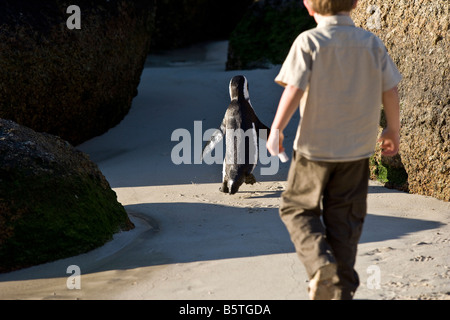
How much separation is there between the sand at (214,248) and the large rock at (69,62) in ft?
2.52

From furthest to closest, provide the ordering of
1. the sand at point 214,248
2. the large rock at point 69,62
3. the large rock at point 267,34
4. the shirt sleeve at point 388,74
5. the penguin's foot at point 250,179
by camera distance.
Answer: the large rock at point 267,34
the large rock at point 69,62
the penguin's foot at point 250,179
the sand at point 214,248
the shirt sleeve at point 388,74

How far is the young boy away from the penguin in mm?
2929

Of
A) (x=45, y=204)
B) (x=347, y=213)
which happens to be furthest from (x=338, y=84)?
(x=45, y=204)

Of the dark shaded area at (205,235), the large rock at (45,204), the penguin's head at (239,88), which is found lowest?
the dark shaded area at (205,235)

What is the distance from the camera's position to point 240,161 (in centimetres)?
612

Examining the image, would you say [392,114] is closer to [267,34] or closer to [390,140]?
[390,140]

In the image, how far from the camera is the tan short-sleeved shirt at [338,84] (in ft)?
9.62

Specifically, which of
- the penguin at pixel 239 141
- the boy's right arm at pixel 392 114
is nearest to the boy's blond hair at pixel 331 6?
the boy's right arm at pixel 392 114

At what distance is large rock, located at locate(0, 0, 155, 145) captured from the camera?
7.33m

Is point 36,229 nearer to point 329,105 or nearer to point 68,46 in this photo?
point 329,105

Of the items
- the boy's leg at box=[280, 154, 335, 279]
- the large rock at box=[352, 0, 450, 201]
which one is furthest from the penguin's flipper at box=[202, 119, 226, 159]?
the boy's leg at box=[280, 154, 335, 279]

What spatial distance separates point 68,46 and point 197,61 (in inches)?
270

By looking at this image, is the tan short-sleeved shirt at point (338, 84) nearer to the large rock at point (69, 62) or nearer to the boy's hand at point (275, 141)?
the boy's hand at point (275, 141)

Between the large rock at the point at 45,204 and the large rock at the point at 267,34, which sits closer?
the large rock at the point at 45,204
